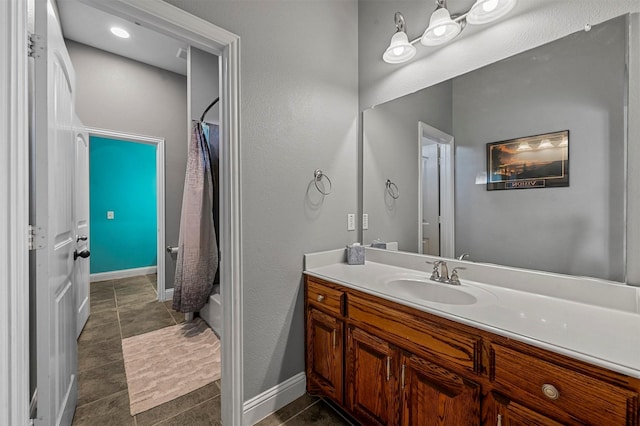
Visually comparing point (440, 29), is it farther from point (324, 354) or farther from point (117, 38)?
point (117, 38)

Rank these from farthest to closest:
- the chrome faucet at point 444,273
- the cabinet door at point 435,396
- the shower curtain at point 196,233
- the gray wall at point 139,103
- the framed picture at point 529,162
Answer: the gray wall at point 139,103
the shower curtain at point 196,233
the chrome faucet at point 444,273
the framed picture at point 529,162
the cabinet door at point 435,396

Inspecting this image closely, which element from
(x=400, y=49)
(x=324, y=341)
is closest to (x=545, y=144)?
(x=400, y=49)

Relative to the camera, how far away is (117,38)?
9.33 feet

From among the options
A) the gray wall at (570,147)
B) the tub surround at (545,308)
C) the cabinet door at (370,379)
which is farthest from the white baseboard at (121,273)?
the gray wall at (570,147)

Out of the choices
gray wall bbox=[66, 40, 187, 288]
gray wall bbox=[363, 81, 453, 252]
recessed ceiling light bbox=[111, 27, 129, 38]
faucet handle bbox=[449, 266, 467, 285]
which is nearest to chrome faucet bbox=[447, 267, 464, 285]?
faucet handle bbox=[449, 266, 467, 285]

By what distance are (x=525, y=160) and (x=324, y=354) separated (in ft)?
4.93

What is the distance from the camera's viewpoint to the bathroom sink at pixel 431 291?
1.33 meters

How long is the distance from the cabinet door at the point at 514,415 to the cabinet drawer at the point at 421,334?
4.3 inches

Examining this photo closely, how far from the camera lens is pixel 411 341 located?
3.74 feet

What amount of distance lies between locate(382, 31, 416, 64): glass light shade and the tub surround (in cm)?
128

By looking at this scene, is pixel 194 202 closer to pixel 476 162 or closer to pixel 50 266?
pixel 50 266

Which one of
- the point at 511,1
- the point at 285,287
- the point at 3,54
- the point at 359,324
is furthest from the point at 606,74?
→ the point at 3,54

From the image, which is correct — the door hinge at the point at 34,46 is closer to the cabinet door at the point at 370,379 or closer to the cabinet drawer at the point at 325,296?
the cabinet drawer at the point at 325,296

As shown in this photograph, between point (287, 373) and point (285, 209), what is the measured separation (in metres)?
1.05
